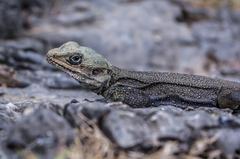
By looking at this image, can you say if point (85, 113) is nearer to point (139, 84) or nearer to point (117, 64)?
point (139, 84)

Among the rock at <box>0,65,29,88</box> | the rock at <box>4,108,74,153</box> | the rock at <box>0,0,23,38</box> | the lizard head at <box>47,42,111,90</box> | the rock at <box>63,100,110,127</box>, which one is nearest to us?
the rock at <box>4,108,74,153</box>

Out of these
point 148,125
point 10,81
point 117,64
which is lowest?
point 117,64

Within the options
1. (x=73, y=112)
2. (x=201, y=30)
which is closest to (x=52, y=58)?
(x=73, y=112)

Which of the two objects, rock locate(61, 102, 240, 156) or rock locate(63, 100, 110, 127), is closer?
rock locate(61, 102, 240, 156)

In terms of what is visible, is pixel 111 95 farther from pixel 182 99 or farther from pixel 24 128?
pixel 24 128

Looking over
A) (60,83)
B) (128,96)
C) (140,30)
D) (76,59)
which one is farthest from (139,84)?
(140,30)

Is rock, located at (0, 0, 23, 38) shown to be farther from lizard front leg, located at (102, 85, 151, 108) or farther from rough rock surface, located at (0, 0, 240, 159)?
lizard front leg, located at (102, 85, 151, 108)

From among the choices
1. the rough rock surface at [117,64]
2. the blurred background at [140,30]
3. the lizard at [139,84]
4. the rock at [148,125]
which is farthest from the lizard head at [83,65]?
the blurred background at [140,30]

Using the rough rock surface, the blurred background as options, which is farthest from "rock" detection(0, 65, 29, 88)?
the blurred background
